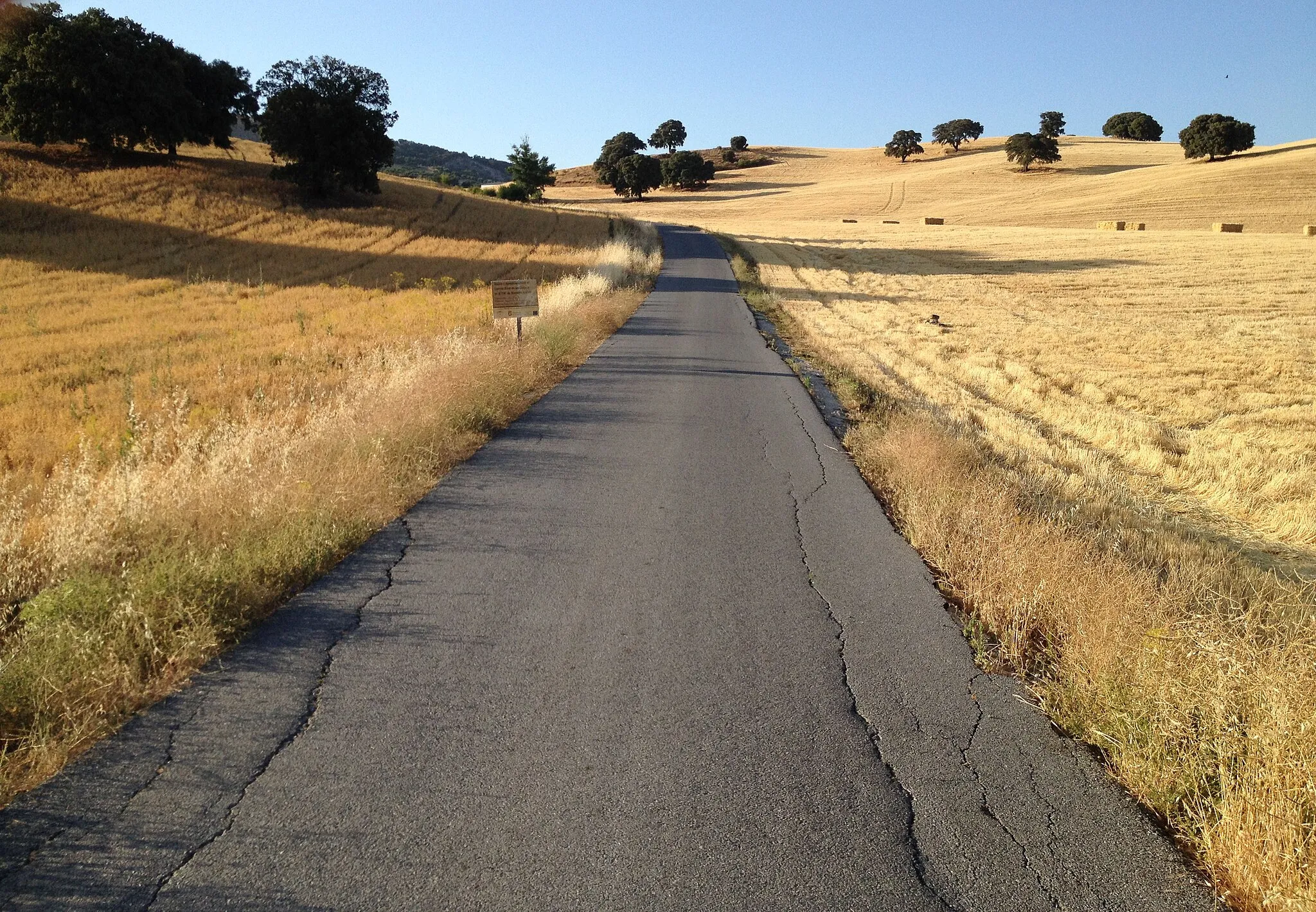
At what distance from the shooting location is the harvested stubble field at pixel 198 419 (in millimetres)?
3971

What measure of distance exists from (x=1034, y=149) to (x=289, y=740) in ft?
321

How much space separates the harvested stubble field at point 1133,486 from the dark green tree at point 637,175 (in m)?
70.6

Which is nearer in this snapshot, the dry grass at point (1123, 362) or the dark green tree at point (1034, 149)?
the dry grass at point (1123, 362)

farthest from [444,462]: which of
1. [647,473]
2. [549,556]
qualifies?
[549,556]

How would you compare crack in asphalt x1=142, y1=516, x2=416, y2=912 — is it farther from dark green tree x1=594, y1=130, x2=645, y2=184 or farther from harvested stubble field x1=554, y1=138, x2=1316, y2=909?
dark green tree x1=594, y1=130, x2=645, y2=184

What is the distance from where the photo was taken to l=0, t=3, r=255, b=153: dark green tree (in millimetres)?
40750

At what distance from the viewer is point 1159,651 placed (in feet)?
12.0

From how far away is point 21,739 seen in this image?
3223 mm

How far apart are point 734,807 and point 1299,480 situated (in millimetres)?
9406

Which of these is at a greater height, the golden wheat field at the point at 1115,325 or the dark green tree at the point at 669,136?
the dark green tree at the point at 669,136

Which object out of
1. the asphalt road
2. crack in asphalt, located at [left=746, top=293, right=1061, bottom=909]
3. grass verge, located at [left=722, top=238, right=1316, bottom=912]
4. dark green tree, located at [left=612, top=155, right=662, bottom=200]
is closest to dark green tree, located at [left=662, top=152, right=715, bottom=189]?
dark green tree, located at [left=612, top=155, right=662, bottom=200]

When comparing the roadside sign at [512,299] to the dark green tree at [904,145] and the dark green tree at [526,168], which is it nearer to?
the dark green tree at [526,168]

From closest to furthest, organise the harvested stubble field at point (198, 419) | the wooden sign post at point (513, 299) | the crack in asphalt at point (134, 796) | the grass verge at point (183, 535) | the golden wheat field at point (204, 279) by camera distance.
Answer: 1. the crack in asphalt at point (134, 796)
2. the grass verge at point (183, 535)
3. the harvested stubble field at point (198, 419)
4. the golden wheat field at point (204, 279)
5. the wooden sign post at point (513, 299)

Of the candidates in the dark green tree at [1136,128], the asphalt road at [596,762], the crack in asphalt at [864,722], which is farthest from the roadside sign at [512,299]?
the dark green tree at [1136,128]
